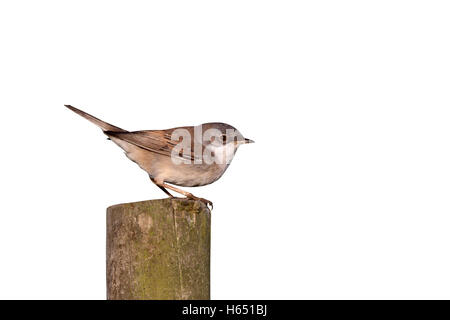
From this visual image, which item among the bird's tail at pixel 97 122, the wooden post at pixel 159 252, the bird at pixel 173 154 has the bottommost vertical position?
the wooden post at pixel 159 252

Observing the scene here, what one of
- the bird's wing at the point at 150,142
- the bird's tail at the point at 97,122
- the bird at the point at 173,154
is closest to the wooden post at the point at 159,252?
the bird at the point at 173,154

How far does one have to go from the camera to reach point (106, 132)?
28.8 feet

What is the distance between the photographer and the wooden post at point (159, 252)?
6773mm

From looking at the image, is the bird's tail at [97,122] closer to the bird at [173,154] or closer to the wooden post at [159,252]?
the bird at [173,154]

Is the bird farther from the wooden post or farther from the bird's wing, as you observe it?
the wooden post

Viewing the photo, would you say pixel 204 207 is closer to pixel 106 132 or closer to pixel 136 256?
pixel 136 256

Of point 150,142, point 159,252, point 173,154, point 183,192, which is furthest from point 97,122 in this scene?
point 159,252

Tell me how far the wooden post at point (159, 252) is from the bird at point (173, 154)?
152 cm

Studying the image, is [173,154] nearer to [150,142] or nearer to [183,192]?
[150,142]

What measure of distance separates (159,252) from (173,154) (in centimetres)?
214
